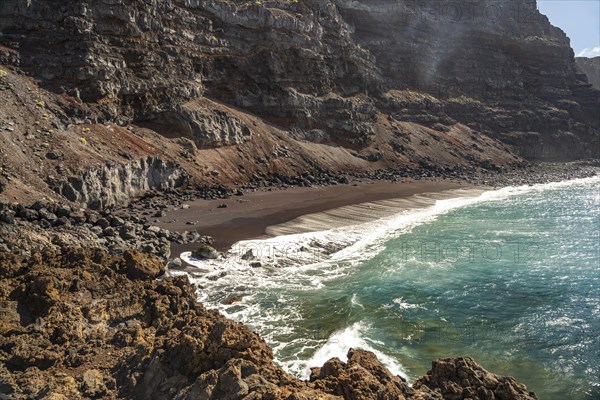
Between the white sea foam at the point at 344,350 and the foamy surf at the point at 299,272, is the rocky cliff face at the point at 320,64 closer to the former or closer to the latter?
the foamy surf at the point at 299,272

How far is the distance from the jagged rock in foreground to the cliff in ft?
68.7

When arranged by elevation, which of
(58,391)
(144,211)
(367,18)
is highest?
(367,18)

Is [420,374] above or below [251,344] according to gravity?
below

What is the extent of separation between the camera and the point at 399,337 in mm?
16469

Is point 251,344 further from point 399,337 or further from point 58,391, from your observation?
point 399,337

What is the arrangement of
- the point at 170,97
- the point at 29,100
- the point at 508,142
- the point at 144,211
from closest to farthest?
the point at 144,211, the point at 29,100, the point at 170,97, the point at 508,142

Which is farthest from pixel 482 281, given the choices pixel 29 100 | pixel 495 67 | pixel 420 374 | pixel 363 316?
pixel 495 67

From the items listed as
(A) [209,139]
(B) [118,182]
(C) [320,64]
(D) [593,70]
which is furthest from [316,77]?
(D) [593,70]

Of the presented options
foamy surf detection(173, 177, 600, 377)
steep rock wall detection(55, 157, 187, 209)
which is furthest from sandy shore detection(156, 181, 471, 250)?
steep rock wall detection(55, 157, 187, 209)

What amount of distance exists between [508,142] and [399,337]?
86.8m

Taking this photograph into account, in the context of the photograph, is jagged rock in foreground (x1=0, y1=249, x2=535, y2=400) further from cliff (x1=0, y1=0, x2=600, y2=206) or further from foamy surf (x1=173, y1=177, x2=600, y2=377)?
cliff (x1=0, y1=0, x2=600, y2=206)

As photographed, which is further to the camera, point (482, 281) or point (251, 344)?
point (482, 281)

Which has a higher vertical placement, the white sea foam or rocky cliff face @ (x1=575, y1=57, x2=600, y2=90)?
rocky cliff face @ (x1=575, y1=57, x2=600, y2=90)

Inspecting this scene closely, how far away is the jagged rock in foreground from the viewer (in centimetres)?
829
